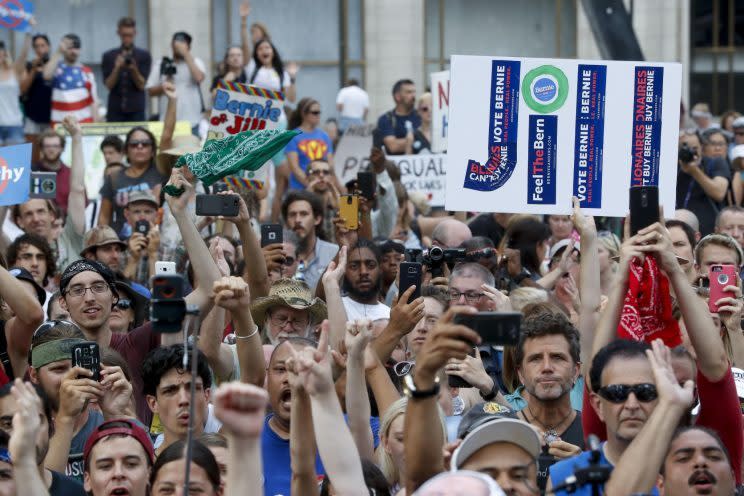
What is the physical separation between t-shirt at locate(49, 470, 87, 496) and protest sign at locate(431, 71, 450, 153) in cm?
824

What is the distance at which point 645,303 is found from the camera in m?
7.07

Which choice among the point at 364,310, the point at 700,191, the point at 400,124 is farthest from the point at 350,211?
the point at 400,124

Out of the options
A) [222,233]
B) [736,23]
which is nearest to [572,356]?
[222,233]

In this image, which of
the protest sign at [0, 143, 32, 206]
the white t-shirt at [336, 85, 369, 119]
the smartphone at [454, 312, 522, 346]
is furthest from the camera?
the white t-shirt at [336, 85, 369, 119]

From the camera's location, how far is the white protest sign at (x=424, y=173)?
1463 centimetres

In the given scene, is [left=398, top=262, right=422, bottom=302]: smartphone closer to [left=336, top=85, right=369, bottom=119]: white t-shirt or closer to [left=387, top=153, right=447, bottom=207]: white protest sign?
[left=387, top=153, right=447, bottom=207]: white protest sign

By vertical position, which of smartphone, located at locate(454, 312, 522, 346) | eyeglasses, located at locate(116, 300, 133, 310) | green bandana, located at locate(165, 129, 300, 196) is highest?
green bandana, located at locate(165, 129, 300, 196)

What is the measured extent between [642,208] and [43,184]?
556 cm

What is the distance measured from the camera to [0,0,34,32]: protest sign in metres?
15.7

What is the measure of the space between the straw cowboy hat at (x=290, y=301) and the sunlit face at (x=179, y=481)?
2.28 m

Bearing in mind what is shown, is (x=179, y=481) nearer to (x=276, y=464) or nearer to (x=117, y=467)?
(x=117, y=467)

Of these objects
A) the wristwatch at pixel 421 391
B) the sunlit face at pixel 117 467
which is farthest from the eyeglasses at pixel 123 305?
the wristwatch at pixel 421 391

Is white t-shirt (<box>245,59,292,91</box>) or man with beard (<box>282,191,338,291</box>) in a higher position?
white t-shirt (<box>245,59,292,91</box>)

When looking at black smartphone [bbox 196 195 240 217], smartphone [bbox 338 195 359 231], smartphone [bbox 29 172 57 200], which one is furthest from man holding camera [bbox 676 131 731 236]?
black smartphone [bbox 196 195 240 217]
